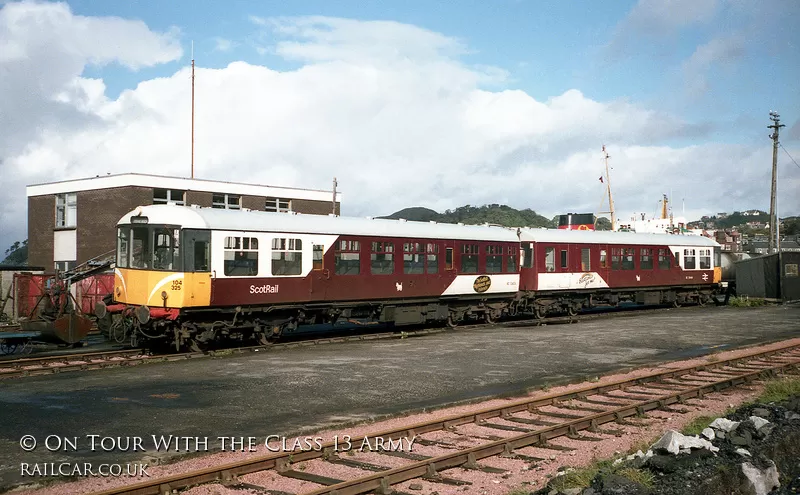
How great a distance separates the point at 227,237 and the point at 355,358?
4598 mm

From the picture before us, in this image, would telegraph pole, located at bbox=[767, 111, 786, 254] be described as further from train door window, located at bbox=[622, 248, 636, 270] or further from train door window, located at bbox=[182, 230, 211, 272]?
train door window, located at bbox=[182, 230, 211, 272]

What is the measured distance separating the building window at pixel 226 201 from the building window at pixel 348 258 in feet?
58.2

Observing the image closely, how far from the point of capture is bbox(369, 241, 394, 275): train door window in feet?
71.2

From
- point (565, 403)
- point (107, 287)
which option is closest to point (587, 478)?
point (565, 403)

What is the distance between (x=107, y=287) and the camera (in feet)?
71.9

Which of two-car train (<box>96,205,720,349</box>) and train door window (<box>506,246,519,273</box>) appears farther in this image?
train door window (<box>506,246,519,273</box>)

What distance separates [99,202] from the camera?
35250 millimetres

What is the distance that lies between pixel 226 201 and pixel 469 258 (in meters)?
17.7

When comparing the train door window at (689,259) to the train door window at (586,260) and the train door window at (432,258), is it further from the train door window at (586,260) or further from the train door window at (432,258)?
the train door window at (432,258)

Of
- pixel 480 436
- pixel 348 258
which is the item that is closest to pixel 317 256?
pixel 348 258

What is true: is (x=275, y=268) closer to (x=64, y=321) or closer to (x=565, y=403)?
(x=64, y=321)

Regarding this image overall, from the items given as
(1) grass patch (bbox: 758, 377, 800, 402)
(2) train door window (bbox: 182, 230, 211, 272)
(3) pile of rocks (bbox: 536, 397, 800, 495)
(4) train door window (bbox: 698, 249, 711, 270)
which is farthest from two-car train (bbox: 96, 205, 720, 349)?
(3) pile of rocks (bbox: 536, 397, 800, 495)

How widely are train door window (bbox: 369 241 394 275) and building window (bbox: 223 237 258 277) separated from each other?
4177 millimetres

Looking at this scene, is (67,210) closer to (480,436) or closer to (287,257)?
(287,257)
